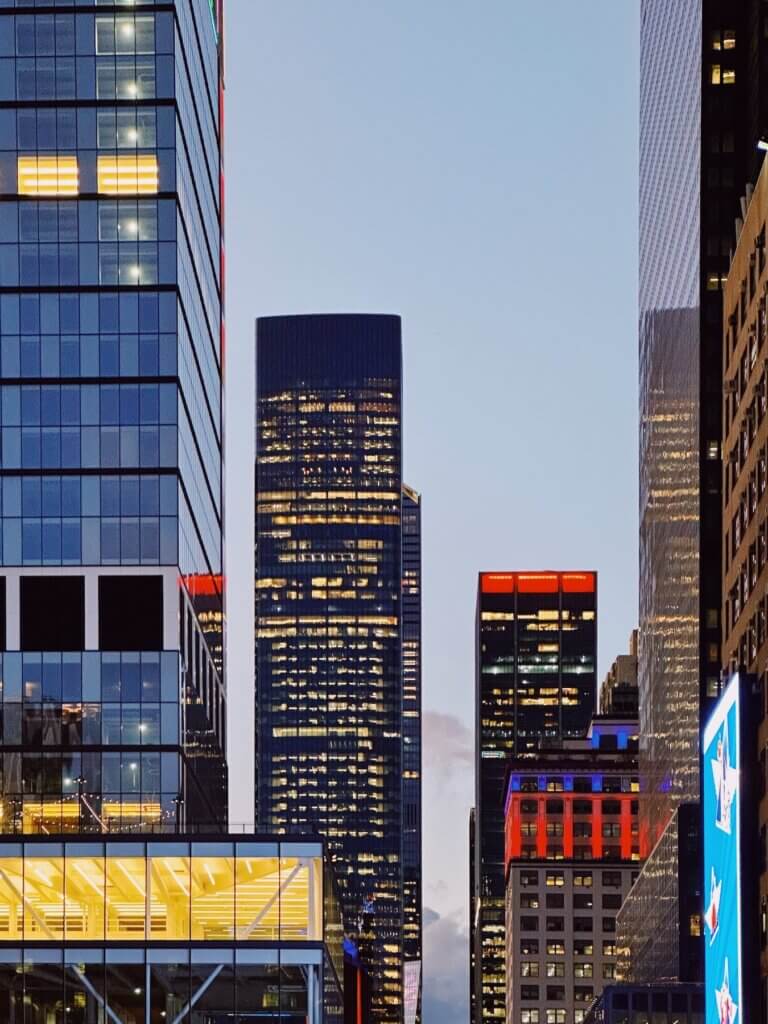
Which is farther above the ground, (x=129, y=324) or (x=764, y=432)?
(x=129, y=324)

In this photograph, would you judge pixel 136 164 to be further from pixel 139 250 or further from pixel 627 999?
pixel 627 999

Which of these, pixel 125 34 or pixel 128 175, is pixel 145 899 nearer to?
pixel 128 175

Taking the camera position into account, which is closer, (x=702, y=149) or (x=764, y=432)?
(x=764, y=432)

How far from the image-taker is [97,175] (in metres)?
166

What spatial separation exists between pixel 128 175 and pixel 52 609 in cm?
3314

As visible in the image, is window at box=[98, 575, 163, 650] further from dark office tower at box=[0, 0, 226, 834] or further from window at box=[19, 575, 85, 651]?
window at box=[19, 575, 85, 651]

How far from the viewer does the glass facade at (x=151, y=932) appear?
99.9 metres

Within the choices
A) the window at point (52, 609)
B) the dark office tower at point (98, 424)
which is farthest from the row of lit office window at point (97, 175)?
the window at point (52, 609)

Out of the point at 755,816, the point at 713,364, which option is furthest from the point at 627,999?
the point at 755,816

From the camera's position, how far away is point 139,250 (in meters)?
164

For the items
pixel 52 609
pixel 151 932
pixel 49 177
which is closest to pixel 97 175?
pixel 49 177

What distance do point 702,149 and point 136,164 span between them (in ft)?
194

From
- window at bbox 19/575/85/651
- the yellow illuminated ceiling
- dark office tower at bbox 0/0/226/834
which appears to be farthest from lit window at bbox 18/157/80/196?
the yellow illuminated ceiling

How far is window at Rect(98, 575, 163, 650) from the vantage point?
156875 millimetres
